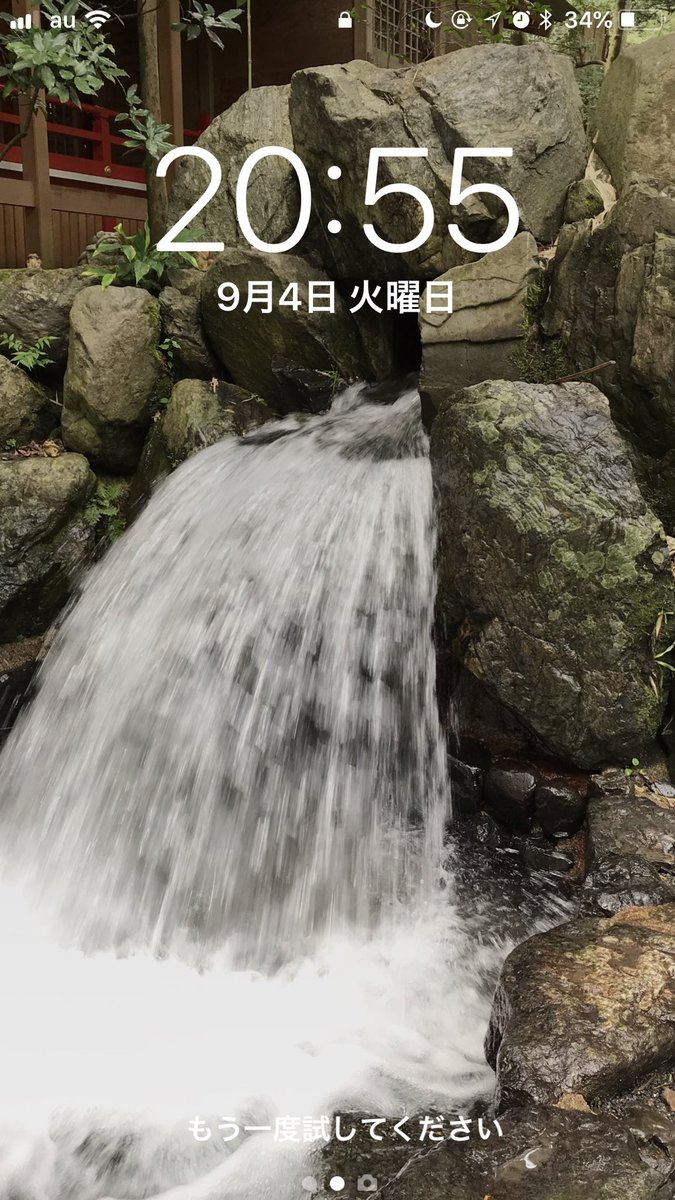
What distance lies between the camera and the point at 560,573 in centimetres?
453

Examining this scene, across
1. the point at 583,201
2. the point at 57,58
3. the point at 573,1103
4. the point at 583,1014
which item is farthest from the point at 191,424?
the point at 573,1103

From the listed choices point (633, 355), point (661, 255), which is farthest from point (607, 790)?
point (661, 255)

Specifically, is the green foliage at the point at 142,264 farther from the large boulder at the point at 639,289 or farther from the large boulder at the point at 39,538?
the large boulder at the point at 639,289

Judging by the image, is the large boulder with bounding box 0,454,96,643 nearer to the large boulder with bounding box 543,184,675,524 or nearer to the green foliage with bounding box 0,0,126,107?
the green foliage with bounding box 0,0,126,107

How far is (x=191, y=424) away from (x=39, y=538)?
4.98 ft

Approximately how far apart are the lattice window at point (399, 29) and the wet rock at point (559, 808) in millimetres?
9698

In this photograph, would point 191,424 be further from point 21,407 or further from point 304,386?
point 21,407

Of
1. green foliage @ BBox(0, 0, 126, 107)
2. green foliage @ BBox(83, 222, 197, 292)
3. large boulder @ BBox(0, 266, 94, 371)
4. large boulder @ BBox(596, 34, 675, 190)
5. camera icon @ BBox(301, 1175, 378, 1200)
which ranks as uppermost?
green foliage @ BBox(0, 0, 126, 107)

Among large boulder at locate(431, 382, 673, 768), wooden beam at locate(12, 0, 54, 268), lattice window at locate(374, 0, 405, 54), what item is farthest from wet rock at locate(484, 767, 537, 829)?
lattice window at locate(374, 0, 405, 54)

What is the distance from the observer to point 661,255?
4891 mm

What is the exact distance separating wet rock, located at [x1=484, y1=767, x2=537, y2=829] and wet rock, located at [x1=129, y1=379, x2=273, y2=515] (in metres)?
Answer: 3.70

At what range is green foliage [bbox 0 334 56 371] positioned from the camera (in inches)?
298

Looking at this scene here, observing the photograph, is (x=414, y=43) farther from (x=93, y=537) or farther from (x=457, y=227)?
(x=93, y=537)

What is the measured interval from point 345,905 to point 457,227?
4.82 metres
